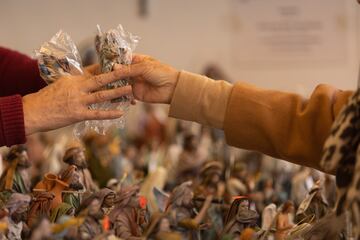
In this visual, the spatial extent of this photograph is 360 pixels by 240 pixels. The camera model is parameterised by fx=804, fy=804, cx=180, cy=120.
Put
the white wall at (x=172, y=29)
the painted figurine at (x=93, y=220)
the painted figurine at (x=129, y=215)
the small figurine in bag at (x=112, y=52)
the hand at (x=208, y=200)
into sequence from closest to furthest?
the painted figurine at (x=93, y=220)
the painted figurine at (x=129, y=215)
the small figurine in bag at (x=112, y=52)
the hand at (x=208, y=200)
the white wall at (x=172, y=29)

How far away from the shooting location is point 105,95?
1.58m

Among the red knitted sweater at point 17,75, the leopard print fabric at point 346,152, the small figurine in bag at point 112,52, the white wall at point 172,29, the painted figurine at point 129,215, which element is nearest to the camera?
the leopard print fabric at point 346,152

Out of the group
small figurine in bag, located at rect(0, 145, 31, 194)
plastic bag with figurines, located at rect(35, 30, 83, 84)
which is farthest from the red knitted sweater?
plastic bag with figurines, located at rect(35, 30, 83, 84)

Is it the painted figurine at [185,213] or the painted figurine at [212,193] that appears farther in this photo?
the painted figurine at [212,193]

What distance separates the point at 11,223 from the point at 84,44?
310 centimetres

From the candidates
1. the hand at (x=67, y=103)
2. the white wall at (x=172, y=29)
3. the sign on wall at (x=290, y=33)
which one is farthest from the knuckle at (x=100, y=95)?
the sign on wall at (x=290, y=33)

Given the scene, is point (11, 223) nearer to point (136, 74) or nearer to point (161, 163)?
point (136, 74)

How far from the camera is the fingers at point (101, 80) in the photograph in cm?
159

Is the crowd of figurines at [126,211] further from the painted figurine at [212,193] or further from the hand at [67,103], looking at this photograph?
the hand at [67,103]

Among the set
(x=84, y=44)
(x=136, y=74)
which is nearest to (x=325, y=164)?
(x=136, y=74)

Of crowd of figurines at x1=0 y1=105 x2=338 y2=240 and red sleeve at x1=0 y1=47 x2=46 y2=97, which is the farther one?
red sleeve at x1=0 y1=47 x2=46 y2=97

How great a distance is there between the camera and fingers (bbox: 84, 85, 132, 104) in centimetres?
158

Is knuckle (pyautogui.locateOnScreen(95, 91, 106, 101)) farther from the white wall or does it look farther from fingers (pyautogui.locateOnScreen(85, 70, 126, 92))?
the white wall

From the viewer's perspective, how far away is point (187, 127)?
3398 millimetres
